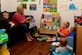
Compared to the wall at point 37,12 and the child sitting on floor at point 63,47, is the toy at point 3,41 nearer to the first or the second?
the child sitting on floor at point 63,47

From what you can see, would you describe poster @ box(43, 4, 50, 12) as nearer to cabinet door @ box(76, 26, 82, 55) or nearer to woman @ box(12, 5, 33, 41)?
woman @ box(12, 5, 33, 41)

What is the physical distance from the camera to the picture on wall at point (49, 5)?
5.82 meters

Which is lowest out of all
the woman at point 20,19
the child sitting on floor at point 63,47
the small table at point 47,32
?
the small table at point 47,32

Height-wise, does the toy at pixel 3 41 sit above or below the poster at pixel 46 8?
A: below

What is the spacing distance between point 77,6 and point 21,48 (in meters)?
2.31

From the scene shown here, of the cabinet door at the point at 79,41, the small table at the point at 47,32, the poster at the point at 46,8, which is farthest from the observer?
the poster at the point at 46,8

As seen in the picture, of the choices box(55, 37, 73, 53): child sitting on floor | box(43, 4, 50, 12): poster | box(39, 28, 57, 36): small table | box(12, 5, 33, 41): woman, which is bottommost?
box(39, 28, 57, 36): small table

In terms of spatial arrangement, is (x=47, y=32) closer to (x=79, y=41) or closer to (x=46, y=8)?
(x=46, y=8)

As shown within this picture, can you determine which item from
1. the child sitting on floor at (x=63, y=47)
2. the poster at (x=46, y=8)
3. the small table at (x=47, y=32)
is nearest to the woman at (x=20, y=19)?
the small table at (x=47, y=32)

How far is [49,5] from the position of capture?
587cm

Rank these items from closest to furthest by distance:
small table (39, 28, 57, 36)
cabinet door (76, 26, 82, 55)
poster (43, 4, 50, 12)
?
cabinet door (76, 26, 82, 55)
small table (39, 28, 57, 36)
poster (43, 4, 50, 12)

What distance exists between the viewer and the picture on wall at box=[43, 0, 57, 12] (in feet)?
19.1

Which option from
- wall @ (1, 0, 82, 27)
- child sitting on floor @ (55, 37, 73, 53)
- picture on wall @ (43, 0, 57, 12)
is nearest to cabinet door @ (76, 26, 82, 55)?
child sitting on floor @ (55, 37, 73, 53)

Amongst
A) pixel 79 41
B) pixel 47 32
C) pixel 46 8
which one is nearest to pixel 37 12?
pixel 46 8
